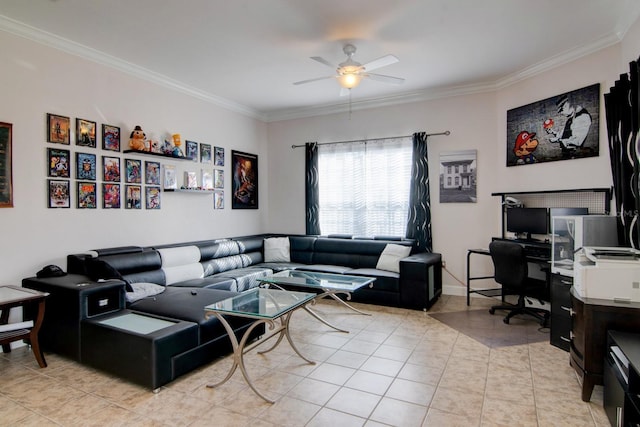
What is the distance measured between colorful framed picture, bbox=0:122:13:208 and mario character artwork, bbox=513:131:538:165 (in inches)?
214

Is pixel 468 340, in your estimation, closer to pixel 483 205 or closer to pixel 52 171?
pixel 483 205

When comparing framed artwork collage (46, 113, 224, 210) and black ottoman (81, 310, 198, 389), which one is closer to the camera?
black ottoman (81, 310, 198, 389)

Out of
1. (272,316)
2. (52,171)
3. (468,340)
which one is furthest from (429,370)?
(52,171)

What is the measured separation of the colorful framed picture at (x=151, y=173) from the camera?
13.7ft

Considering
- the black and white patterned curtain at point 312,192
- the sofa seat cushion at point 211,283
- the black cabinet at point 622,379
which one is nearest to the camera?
the black cabinet at point 622,379

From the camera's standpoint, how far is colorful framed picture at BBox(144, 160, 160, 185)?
419cm

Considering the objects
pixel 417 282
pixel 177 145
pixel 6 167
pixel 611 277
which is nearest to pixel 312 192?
pixel 177 145

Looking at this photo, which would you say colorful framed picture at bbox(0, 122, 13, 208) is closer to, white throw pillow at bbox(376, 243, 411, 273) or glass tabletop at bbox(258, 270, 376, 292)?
glass tabletop at bbox(258, 270, 376, 292)

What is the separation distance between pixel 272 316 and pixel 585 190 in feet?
11.0

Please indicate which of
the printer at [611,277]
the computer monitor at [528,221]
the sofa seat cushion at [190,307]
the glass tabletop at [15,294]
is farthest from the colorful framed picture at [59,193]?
the computer monitor at [528,221]

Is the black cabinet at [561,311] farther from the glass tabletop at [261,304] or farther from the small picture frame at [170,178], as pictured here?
the small picture frame at [170,178]

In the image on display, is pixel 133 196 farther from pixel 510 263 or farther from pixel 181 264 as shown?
pixel 510 263

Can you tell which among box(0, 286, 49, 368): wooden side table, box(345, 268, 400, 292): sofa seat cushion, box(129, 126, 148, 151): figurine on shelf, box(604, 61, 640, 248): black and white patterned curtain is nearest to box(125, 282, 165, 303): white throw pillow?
box(0, 286, 49, 368): wooden side table

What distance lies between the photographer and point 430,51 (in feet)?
12.1
